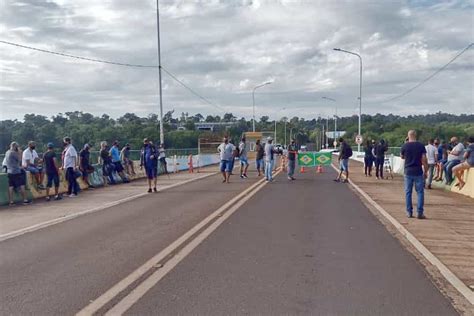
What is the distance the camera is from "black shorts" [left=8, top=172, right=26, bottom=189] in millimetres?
16062

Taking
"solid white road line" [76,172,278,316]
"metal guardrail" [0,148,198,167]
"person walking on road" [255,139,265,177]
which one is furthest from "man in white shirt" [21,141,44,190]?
"person walking on road" [255,139,265,177]

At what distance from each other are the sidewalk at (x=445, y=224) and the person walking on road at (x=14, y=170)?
396 inches

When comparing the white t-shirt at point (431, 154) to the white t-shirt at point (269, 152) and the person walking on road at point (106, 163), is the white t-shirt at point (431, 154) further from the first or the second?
the person walking on road at point (106, 163)

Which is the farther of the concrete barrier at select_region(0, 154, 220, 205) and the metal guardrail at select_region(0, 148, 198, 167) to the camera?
the metal guardrail at select_region(0, 148, 198, 167)

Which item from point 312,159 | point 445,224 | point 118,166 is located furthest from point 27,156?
point 312,159

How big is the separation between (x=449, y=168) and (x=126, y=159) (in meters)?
13.9

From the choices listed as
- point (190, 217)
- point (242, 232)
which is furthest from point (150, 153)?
point (242, 232)

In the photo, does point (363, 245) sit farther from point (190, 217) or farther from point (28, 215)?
point (28, 215)

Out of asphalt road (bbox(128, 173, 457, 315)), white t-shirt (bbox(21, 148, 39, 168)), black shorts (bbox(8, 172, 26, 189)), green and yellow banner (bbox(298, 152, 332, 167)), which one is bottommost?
green and yellow banner (bbox(298, 152, 332, 167))

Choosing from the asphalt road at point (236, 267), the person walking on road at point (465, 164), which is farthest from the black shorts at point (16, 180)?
the person walking on road at point (465, 164)

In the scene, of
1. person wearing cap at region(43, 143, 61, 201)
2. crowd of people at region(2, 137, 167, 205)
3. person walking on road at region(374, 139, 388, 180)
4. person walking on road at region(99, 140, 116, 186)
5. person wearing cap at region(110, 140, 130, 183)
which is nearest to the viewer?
crowd of people at region(2, 137, 167, 205)

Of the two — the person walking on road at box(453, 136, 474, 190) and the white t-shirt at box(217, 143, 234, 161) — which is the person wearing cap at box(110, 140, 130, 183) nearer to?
the white t-shirt at box(217, 143, 234, 161)

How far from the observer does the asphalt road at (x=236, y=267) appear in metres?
5.77

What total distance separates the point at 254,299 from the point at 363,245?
11.6 feet
